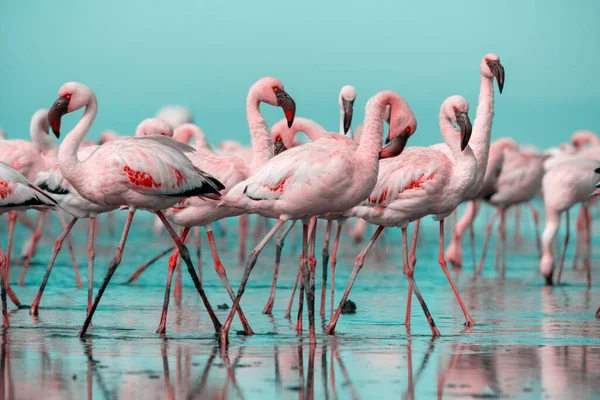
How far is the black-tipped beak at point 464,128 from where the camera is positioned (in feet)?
28.5

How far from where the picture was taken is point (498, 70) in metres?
9.89

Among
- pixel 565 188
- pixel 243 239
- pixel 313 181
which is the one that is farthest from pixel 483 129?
pixel 243 239

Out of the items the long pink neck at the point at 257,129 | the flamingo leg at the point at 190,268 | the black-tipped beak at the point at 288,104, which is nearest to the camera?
the flamingo leg at the point at 190,268

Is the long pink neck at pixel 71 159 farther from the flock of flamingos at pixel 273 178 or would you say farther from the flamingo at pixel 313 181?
the flamingo at pixel 313 181

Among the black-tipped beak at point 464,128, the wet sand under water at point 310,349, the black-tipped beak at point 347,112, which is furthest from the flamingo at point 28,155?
the black-tipped beak at point 464,128

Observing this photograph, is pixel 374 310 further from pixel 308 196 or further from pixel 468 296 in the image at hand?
pixel 308 196

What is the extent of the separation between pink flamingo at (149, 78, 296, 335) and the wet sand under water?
85 cm

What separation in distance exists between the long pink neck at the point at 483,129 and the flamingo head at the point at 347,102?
62.2 inches

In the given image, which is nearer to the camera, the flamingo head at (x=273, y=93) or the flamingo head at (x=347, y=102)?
the flamingo head at (x=273, y=93)

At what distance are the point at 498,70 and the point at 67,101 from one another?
374 centimetres

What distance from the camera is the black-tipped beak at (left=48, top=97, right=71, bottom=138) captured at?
8.45 m

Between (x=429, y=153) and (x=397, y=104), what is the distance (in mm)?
1018

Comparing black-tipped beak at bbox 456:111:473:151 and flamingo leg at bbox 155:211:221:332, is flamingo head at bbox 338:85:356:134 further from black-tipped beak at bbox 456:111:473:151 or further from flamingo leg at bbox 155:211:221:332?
flamingo leg at bbox 155:211:221:332

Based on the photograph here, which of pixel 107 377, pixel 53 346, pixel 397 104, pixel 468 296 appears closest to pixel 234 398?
pixel 107 377
